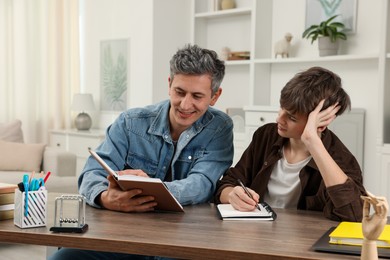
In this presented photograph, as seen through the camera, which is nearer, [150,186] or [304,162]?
[150,186]

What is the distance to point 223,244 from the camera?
1.50m

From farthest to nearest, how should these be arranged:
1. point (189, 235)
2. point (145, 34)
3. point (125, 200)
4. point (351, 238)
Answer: point (145, 34) → point (125, 200) → point (189, 235) → point (351, 238)

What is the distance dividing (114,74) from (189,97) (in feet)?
13.2

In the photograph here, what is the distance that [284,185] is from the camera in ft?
7.15

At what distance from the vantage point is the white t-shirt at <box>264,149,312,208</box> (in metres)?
2.15

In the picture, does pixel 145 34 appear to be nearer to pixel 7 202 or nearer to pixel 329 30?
pixel 329 30

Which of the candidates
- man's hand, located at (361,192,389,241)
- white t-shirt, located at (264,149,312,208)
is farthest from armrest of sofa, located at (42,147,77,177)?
man's hand, located at (361,192,389,241)

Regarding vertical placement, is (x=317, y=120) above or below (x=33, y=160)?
above

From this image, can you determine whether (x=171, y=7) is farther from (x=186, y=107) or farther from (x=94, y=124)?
(x=186, y=107)

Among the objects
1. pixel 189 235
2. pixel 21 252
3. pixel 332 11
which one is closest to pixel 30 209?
pixel 189 235

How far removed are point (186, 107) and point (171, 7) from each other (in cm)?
382

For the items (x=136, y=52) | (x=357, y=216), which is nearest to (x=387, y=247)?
→ (x=357, y=216)

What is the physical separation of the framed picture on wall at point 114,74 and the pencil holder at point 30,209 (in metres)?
4.32

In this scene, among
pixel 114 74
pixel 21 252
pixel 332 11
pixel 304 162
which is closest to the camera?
pixel 304 162
